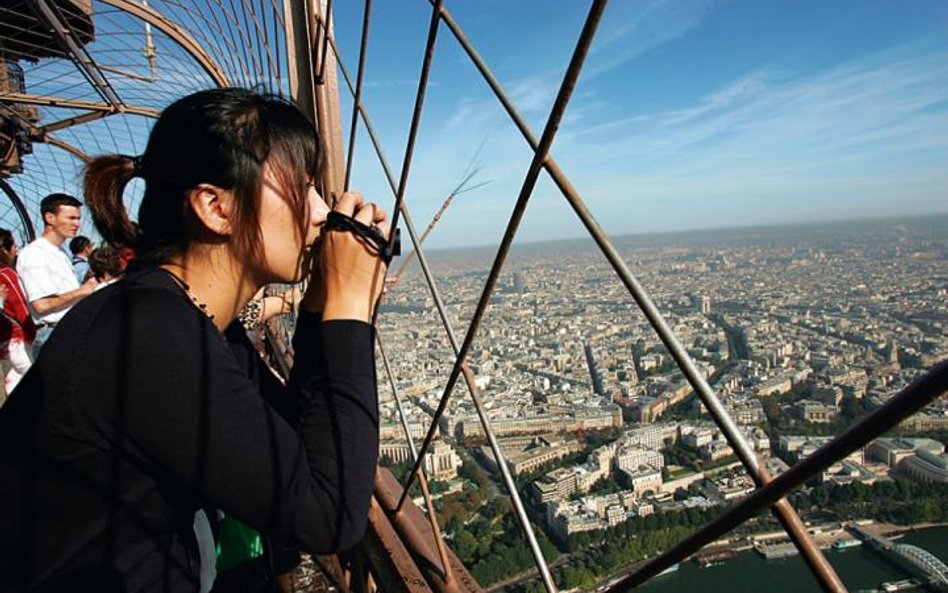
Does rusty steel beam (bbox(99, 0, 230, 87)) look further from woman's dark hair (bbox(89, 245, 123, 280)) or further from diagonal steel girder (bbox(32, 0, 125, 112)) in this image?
woman's dark hair (bbox(89, 245, 123, 280))

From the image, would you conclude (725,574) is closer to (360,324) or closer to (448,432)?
(360,324)

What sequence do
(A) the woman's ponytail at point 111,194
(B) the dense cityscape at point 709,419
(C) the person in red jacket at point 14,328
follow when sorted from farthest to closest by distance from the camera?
(C) the person in red jacket at point 14,328 < (B) the dense cityscape at point 709,419 < (A) the woman's ponytail at point 111,194

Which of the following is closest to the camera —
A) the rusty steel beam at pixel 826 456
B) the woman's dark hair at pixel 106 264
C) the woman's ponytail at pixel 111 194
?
the rusty steel beam at pixel 826 456

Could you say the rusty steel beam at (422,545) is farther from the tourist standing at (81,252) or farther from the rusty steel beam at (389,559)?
the tourist standing at (81,252)

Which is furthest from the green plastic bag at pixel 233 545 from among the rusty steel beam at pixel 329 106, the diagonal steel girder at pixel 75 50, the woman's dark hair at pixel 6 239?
the woman's dark hair at pixel 6 239

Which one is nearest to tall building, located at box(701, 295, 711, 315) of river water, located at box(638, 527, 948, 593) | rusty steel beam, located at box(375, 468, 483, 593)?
river water, located at box(638, 527, 948, 593)

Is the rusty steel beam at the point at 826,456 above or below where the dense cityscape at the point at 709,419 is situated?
above

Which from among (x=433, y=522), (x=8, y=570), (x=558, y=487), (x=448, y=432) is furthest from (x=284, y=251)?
(x=448, y=432)
